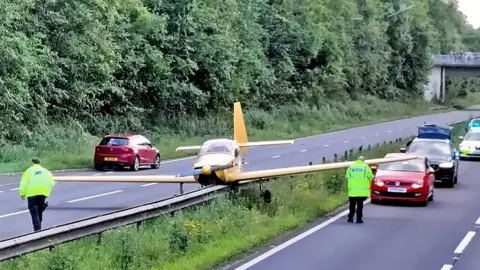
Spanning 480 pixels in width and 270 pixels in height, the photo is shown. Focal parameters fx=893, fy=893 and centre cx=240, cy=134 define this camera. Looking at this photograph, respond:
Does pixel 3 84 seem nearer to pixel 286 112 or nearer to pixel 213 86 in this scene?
pixel 213 86

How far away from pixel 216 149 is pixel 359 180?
4881mm

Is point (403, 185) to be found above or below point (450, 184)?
above

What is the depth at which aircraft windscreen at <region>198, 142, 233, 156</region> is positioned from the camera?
2462cm

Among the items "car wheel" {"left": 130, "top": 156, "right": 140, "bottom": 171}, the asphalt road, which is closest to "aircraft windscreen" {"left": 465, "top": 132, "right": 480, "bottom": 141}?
the asphalt road

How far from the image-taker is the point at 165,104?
171 ft

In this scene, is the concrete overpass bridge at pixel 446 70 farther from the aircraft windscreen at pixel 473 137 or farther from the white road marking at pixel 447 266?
the white road marking at pixel 447 266

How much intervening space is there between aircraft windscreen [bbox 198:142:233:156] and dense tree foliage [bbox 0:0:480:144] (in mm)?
12745

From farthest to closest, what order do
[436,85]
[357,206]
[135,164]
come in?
1. [436,85]
2. [135,164]
3. [357,206]

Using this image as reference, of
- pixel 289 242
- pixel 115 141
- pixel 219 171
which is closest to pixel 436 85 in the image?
pixel 115 141

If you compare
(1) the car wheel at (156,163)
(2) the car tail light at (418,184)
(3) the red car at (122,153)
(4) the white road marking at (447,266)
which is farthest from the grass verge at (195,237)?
(1) the car wheel at (156,163)

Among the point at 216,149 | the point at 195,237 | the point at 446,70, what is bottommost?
the point at 195,237

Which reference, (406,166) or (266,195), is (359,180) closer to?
(266,195)

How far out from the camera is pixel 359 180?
847 inches

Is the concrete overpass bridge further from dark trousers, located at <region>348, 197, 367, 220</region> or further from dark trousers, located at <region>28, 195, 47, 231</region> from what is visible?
dark trousers, located at <region>28, 195, 47, 231</region>
